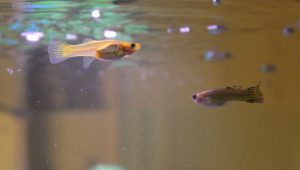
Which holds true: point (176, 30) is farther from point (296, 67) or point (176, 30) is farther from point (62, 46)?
point (62, 46)

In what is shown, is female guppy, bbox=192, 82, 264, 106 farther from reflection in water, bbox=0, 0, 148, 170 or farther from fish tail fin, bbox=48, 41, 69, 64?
reflection in water, bbox=0, 0, 148, 170

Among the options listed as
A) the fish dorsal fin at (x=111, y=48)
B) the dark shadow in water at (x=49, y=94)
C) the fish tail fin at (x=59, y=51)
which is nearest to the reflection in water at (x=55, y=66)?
the dark shadow in water at (x=49, y=94)

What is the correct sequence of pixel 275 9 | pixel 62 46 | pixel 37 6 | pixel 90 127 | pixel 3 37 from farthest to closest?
pixel 3 37
pixel 90 127
pixel 275 9
pixel 37 6
pixel 62 46

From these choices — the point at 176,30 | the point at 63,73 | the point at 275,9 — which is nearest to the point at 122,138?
the point at 63,73

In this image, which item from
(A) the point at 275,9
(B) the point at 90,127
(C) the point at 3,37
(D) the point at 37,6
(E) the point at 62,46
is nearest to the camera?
(E) the point at 62,46

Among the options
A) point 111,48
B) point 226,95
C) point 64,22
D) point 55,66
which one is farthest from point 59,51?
point 55,66

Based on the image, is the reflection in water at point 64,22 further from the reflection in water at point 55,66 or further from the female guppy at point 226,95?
the female guppy at point 226,95

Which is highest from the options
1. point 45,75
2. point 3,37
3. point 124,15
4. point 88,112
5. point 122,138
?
point 124,15

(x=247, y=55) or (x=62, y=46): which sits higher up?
(x=62, y=46)
